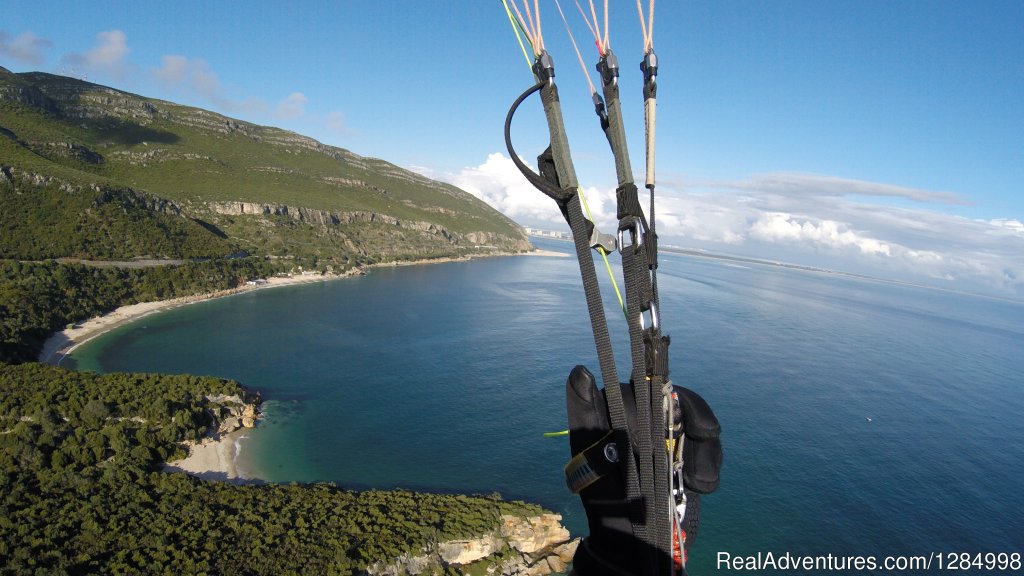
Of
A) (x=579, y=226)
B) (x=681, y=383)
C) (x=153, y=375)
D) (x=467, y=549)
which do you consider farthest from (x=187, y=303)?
(x=579, y=226)

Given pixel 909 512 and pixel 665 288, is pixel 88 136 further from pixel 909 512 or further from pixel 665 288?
pixel 909 512

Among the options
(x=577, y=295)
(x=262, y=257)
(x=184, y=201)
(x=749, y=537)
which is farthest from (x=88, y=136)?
(x=749, y=537)

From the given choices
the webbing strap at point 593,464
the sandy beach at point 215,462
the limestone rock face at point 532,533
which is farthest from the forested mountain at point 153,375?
the webbing strap at point 593,464

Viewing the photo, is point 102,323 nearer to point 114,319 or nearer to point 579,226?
point 114,319

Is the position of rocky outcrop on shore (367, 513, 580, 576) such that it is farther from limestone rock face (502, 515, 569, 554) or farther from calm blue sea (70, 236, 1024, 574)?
calm blue sea (70, 236, 1024, 574)

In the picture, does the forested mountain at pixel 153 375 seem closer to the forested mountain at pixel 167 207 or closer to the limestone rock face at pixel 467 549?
the limestone rock face at pixel 467 549

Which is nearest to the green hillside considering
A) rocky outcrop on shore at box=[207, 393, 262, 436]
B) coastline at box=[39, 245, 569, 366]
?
coastline at box=[39, 245, 569, 366]
